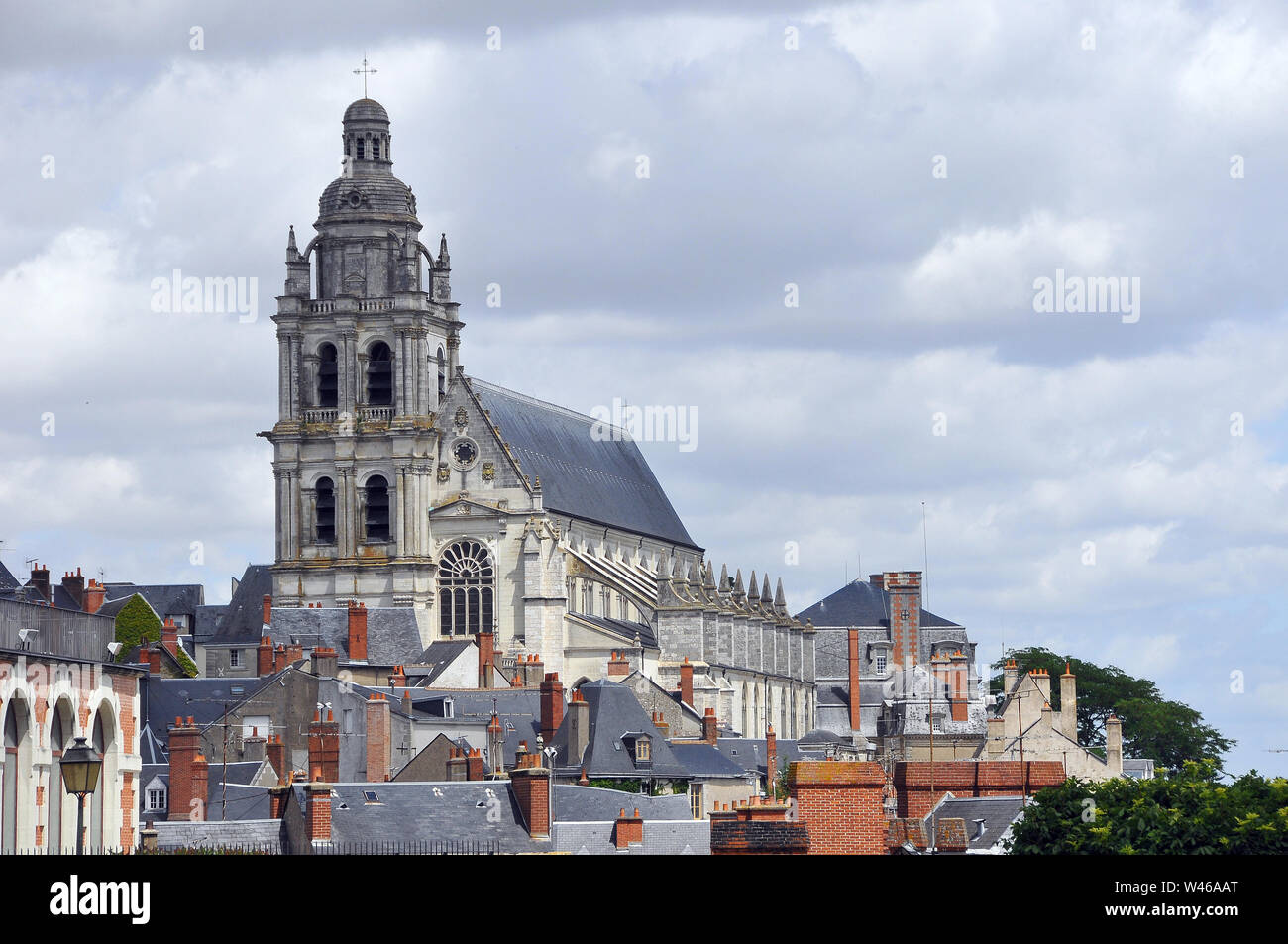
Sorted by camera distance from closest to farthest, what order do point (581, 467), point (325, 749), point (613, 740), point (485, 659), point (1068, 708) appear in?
1. point (325, 749)
2. point (1068, 708)
3. point (613, 740)
4. point (485, 659)
5. point (581, 467)

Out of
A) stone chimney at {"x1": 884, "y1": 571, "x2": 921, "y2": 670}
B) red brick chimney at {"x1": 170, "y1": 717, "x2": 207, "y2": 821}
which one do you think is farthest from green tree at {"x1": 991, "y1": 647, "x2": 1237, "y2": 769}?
red brick chimney at {"x1": 170, "y1": 717, "x2": 207, "y2": 821}

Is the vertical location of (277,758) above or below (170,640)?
below

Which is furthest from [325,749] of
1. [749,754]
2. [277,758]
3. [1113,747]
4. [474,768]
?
[749,754]

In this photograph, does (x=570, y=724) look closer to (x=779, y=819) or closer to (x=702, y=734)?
(x=702, y=734)

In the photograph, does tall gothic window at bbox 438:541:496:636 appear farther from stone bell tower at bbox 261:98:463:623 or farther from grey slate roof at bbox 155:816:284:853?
grey slate roof at bbox 155:816:284:853

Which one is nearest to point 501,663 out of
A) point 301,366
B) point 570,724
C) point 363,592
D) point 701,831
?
point 363,592

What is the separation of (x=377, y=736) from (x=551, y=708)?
8535 millimetres

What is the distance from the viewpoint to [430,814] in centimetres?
5422

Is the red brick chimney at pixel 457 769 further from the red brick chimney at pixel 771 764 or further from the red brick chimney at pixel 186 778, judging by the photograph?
the red brick chimney at pixel 771 764

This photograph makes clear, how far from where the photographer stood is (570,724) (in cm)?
8050

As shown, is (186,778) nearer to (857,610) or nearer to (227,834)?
(227,834)

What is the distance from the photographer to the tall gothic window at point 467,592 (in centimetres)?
11312

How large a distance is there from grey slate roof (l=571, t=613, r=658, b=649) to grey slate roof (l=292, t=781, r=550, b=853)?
56.8m

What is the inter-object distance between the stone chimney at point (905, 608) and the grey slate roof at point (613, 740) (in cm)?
5961
